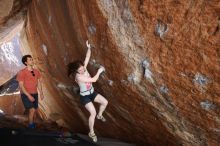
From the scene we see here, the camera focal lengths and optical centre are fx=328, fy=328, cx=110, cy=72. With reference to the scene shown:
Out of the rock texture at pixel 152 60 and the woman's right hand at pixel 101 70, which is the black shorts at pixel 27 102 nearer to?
the rock texture at pixel 152 60

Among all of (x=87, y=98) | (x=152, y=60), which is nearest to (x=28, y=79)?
(x=87, y=98)

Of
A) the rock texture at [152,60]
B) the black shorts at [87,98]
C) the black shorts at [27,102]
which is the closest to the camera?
the rock texture at [152,60]

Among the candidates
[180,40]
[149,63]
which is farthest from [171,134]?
[180,40]

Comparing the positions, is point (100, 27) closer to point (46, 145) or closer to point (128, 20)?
point (128, 20)

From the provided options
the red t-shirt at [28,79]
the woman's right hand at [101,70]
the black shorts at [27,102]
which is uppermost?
the woman's right hand at [101,70]

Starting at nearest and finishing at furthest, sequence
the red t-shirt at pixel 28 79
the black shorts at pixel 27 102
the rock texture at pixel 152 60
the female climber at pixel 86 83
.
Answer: the rock texture at pixel 152 60
the female climber at pixel 86 83
the red t-shirt at pixel 28 79
the black shorts at pixel 27 102

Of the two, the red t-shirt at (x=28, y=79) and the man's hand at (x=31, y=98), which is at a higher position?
the red t-shirt at (x=28, y=79)

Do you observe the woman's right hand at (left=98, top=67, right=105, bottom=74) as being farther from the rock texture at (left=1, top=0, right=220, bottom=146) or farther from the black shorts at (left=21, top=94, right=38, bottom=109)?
the black shorts at (left=21, top=94, right=38, bottom=109)

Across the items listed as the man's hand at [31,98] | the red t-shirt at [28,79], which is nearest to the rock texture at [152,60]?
the red t-shirt at [28,79]

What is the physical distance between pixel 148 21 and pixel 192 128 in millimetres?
2196

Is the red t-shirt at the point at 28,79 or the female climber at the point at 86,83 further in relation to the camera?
the red t-shirt at the point at 28,79

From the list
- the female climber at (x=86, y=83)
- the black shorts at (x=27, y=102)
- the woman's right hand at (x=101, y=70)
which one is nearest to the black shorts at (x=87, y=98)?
the female climber at (x=86, y=83)

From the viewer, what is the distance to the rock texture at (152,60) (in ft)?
17.3

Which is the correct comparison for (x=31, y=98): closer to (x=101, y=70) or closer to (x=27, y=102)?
(x=27, y=102)
